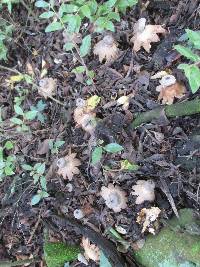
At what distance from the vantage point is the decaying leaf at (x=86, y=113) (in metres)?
2.77

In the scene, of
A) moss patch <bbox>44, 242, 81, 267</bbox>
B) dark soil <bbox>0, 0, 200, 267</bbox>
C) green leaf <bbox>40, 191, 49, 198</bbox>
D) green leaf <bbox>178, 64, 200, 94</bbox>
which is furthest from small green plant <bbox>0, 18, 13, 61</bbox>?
green leaf <bbox>178, 64, 200, 94</bbox>

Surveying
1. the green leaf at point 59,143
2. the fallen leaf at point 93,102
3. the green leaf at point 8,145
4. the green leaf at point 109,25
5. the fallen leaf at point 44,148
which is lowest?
the green leaf at point 8,145

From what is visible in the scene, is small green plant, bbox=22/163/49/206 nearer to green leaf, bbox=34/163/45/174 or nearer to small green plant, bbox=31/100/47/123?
green leaf, bbox=34/163/45/174

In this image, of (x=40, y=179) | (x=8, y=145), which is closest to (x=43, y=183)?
(x=40, y=179)

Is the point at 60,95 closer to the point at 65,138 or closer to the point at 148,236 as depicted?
the point at 65,138

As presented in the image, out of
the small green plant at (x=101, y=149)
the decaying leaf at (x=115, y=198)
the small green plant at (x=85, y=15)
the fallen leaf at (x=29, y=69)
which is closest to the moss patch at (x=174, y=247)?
the decaying leaf at (x=115, y=198)

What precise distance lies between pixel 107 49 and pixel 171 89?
617 mm

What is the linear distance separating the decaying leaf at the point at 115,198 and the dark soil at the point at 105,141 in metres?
0.05

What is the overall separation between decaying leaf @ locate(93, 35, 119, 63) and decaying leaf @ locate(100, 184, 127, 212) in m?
0.97

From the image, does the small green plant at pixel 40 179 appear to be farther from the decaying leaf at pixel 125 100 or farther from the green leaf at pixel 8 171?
the decaying leaf at pixel 125 100

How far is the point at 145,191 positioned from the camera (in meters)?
2.49

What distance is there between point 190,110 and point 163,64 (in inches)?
17.3

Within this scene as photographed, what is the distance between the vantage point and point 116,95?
2.84m

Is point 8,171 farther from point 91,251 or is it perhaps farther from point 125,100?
point 125,100
